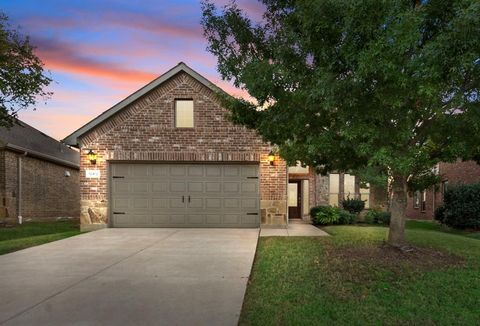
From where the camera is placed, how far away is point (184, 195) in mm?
14164

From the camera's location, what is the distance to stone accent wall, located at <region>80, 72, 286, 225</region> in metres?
13.9

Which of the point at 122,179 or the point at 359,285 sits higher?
the point at 122,179

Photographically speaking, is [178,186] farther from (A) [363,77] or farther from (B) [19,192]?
(A) [363,77]

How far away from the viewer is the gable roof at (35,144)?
18094 mm

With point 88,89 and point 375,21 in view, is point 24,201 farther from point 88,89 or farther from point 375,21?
point 375,21

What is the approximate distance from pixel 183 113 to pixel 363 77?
9213 mm

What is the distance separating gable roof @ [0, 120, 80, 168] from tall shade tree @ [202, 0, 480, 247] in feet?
39.6

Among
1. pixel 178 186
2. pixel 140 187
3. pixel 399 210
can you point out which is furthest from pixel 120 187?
pixel 399 210

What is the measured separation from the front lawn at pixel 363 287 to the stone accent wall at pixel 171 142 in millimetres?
5236

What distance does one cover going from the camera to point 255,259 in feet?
27.1

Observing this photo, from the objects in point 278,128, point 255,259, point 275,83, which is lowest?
point 255,259

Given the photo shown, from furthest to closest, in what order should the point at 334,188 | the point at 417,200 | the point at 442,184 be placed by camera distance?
the point at 417,200, the point at 442,184, the point at 334,188

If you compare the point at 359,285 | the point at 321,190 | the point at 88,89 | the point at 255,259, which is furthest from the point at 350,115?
the point at 321,190

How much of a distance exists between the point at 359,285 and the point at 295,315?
1.56m
